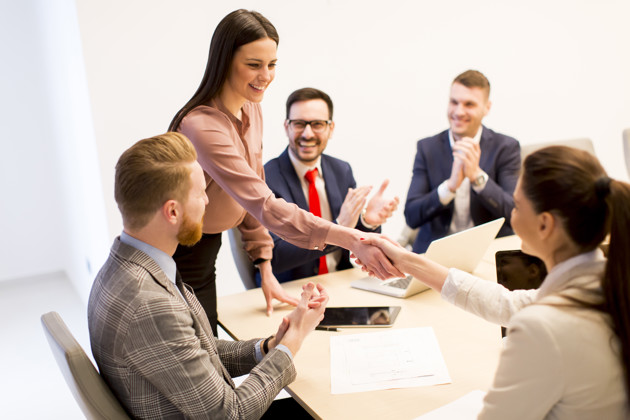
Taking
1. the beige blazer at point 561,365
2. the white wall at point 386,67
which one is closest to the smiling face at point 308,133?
the white wall at point 386,67

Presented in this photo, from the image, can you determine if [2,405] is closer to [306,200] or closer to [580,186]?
[306,200]

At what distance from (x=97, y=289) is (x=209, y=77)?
34.1 inches

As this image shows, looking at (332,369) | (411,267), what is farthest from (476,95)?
(332,369)

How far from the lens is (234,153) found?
1.79 meters

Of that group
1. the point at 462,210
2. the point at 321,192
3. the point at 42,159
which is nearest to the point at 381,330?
the point at 321,192

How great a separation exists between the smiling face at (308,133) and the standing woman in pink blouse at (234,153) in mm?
704

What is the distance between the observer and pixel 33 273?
5082 mm

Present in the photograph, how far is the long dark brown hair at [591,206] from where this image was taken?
2.97 feet

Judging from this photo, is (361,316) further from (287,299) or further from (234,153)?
(234,153)

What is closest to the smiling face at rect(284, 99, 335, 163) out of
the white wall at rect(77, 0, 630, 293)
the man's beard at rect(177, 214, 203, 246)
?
the white wall at rect(77, 0, 630, 293)

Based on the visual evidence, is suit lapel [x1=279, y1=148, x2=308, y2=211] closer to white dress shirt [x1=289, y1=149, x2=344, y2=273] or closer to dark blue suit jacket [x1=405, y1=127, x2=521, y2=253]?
white dress shirt [x1=289, y1=149, x2=344, y2=273]

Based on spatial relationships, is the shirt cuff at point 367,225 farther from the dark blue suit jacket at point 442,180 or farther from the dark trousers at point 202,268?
the dark trousers at point 202,268

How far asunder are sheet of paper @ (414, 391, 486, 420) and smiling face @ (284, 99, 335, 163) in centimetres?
151

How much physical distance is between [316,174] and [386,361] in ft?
4.37
